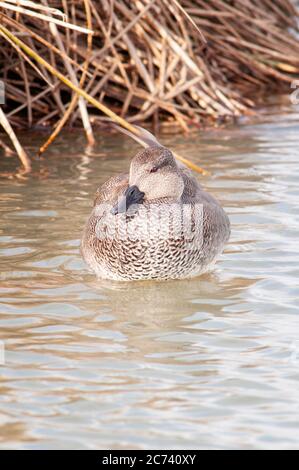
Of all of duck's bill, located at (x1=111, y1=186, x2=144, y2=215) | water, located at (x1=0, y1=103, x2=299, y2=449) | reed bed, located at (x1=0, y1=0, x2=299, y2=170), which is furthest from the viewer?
reed bed, located at (x1=0, y1=0, x2=299, y2=170)

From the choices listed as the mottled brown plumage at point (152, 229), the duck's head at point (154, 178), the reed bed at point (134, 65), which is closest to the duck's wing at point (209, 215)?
the mottled brown plumage at point (152, 229)

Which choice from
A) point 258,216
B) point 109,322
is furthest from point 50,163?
point 109,322

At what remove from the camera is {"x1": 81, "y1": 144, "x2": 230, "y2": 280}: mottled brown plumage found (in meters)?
4.85

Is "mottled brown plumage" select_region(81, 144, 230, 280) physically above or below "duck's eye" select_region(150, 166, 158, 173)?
below

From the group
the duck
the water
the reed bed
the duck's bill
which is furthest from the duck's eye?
the reed bed

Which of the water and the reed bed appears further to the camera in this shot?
the reed bed

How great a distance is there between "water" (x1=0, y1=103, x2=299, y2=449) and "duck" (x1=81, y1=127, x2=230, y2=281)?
0.13 m

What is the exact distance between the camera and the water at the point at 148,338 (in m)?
3.39

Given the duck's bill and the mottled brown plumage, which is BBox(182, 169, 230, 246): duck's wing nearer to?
the mottled brown plumage

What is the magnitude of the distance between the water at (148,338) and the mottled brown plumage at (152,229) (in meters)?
0.13

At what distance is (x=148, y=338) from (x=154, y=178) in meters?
1.06

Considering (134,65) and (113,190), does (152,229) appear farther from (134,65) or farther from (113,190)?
(134,65)

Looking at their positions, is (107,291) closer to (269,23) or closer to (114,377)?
(114,377)

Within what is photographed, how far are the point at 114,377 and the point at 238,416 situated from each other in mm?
572
